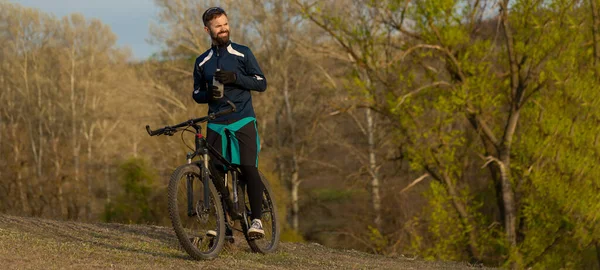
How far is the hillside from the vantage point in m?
5.38

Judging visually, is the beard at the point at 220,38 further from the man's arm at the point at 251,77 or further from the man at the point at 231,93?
the man's arm at the point at 251,77

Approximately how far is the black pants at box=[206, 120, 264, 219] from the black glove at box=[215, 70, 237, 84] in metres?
0.39

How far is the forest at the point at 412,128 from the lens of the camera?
15.8m

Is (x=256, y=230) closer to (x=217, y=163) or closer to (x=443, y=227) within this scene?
(x=217, y=163)

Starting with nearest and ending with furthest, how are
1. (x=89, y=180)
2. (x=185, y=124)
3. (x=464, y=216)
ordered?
(x=185, y=124)
(x=464, y=216)
(x=89, y=180)

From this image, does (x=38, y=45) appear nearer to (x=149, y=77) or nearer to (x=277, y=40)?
(x=149, y=77)

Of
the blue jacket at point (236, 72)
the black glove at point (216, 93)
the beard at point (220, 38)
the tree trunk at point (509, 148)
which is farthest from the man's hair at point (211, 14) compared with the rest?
the tree trunk at point (509, 148)

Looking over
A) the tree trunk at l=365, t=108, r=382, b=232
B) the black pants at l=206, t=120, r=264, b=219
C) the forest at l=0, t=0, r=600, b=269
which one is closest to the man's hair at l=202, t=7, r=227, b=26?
the black pants at l=206, t=120, r=264, b=219

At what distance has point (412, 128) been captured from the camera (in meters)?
17.1

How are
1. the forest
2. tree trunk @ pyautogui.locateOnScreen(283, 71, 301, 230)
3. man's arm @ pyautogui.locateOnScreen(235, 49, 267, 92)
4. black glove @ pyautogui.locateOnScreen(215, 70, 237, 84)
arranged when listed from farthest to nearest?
1. tree trunk @ pyautogui.locateOnScreen(283, 71, 301, 230)
2. the forest
3. man's arm @ pyautogui.locateOnScreen(235, 49, 267, 92)
4. black glove @ pyautogui.locateOnScreen(215, 70, 237, 84)

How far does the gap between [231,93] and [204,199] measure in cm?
90

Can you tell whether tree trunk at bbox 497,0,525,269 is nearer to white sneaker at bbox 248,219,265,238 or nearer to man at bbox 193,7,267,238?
white sneaker at bbox 248,219,265,238

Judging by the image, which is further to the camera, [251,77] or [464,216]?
[464,216]

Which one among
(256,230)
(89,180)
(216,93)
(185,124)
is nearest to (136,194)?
(89,180)
